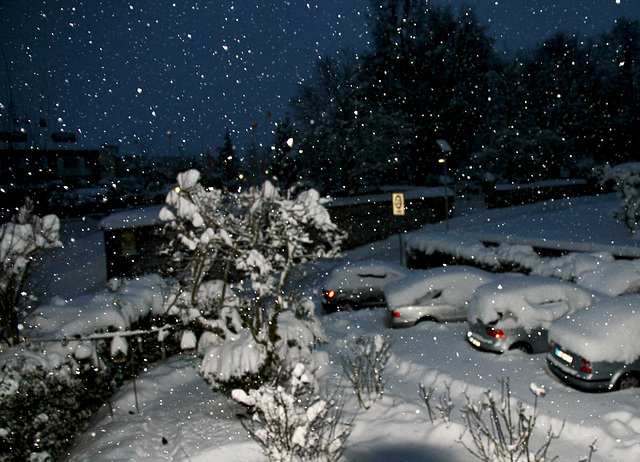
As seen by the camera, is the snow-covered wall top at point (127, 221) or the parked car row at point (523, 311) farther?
the snow-covered wall top at point (127, 221)

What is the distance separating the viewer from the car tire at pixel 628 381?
664cm

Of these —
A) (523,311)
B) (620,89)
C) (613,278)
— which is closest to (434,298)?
(523,311)

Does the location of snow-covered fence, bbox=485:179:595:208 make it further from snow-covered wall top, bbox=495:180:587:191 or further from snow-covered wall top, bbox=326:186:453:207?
snow-covered wall top, bbox=326:186:453:207

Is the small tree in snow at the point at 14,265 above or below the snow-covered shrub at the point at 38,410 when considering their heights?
above

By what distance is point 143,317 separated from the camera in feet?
28.6

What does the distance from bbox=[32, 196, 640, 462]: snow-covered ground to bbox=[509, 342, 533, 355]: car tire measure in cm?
13

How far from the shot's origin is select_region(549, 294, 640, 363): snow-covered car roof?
661 cm

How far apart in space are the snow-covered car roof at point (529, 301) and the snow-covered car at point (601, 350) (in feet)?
4.40

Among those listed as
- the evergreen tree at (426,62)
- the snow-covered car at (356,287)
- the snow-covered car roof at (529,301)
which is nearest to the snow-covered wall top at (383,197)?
the evergreen tree at (426,62)

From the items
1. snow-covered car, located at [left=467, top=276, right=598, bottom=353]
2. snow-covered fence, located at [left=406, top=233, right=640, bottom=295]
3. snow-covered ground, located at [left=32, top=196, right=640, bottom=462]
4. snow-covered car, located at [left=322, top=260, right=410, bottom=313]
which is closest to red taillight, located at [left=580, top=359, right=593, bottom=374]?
snow-covered ground, located at [left=32, top=196, right=640, bottom=462]

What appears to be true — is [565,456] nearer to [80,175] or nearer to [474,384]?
[474,384]

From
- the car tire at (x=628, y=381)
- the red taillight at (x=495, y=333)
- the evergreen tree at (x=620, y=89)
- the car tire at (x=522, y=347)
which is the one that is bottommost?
the car tire at (x=522, y=347)

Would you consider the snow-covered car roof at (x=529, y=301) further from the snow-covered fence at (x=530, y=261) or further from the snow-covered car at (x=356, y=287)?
the snow-covered car at (x=356, y=287)

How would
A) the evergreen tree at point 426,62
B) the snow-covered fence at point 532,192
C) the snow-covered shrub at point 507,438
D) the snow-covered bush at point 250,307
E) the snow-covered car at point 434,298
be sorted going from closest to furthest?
the snow-covered shrub at point 507,438 → the snow-covered bush at point 250,307 → the snow-covered car at point 434,298 → the snow-covered fence at point 532,192 → the evergreen tree at point 426,62
